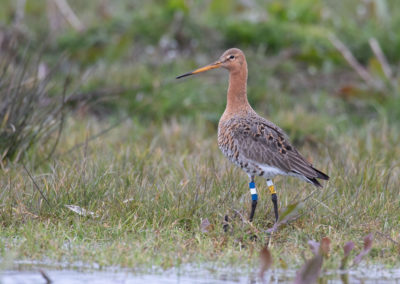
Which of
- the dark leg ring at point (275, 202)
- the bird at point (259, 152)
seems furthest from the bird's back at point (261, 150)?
the dark leg ring at point (275, 202)

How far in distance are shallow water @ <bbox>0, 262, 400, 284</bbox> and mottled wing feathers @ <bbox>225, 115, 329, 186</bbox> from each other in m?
0.95

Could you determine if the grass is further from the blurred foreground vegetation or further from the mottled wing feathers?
the mottled wing feathers

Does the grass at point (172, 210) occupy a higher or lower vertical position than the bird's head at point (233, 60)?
lower

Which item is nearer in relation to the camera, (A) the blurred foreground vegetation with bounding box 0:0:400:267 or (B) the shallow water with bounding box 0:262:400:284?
(B) the shallow water with bounding box 0:262:400:284

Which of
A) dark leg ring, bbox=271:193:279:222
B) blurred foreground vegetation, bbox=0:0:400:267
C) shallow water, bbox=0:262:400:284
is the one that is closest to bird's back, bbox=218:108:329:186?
dark leg ring, bbox=271:193:279:222

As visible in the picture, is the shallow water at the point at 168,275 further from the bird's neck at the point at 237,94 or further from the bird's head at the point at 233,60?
the bird's head at the point at 233,60

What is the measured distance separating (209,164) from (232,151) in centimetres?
69

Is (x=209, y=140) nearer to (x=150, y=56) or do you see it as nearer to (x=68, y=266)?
(x=150, y=56)

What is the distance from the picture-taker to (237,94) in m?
6.00

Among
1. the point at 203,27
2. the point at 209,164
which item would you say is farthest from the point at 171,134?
the point at 203,27

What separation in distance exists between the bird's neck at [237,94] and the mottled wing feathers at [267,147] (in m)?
0.24

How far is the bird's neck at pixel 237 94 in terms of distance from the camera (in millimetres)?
5965

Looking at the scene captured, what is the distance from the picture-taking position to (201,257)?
457cm

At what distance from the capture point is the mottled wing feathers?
5.31 meters
